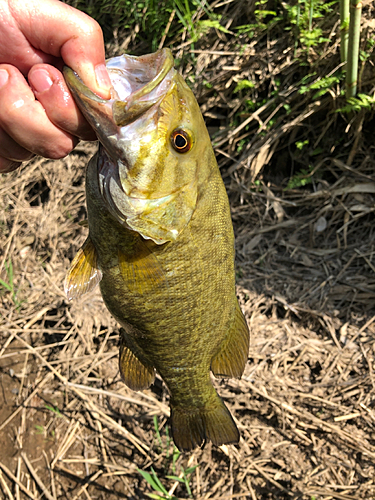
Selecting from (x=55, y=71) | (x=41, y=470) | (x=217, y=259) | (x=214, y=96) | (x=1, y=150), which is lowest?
(x=41, y=470)

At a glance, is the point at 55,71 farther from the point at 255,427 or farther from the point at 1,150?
the point at 255,427

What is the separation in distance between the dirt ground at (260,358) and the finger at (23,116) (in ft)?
8.36

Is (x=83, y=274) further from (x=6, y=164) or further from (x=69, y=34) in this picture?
(x=69, y=34)

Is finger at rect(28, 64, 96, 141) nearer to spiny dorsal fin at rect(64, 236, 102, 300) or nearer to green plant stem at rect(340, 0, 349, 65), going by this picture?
spiny dorsal fin at rect(64, 236, 102, 300)

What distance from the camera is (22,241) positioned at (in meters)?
5.38

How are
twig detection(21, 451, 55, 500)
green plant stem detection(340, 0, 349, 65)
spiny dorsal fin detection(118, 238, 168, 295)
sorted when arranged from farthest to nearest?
1. twig detection(21, 451, 55, 500)
2. green plant stem detection(340, 0, 349, 65)
3. spiny dorsal fin detection(118, 238, 168, 295)

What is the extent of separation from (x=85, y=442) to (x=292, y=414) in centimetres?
196

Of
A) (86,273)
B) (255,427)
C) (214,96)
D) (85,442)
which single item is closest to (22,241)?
(85,442)

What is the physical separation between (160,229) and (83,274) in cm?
44

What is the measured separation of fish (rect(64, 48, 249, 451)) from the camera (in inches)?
62.1

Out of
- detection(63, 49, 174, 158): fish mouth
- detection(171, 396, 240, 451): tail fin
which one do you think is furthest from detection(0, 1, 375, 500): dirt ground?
detection(63, 49, 174, 158): fish mouth

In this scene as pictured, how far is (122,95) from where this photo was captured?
161cm

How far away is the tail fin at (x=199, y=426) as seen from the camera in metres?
2.34

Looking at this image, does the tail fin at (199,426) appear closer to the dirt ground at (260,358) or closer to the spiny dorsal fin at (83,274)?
the spiny dorsal fin at (83,274)
